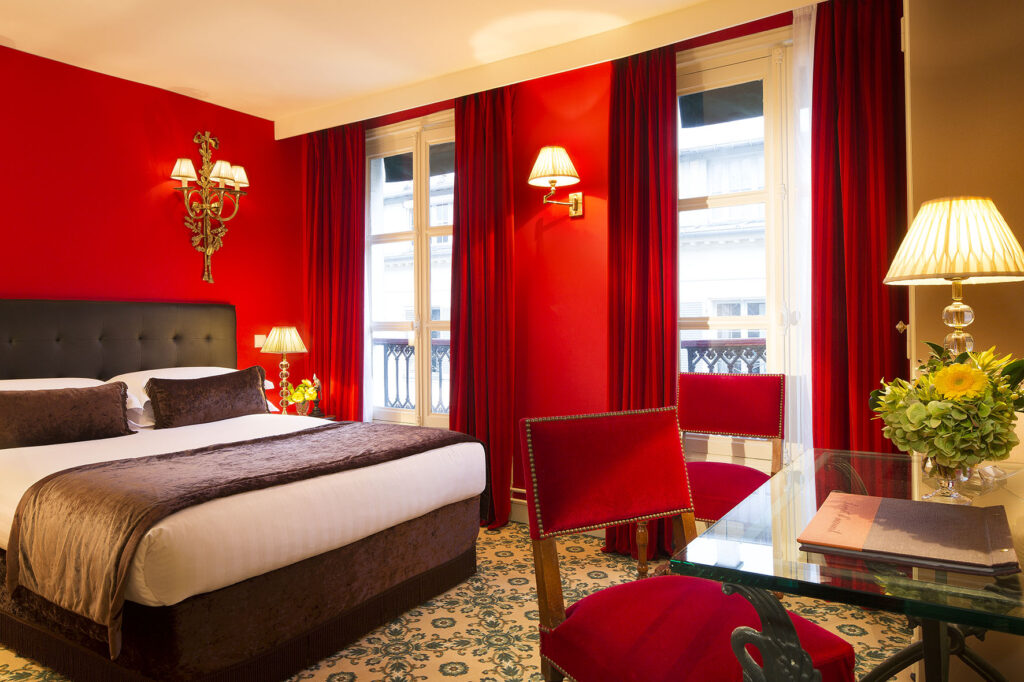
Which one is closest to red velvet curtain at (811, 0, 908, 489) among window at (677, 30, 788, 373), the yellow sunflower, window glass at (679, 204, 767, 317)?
window at (677, 30, 788, 373)

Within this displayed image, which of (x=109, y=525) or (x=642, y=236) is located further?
(x=642, y=236)

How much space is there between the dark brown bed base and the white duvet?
7 cm

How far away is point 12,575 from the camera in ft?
7.67

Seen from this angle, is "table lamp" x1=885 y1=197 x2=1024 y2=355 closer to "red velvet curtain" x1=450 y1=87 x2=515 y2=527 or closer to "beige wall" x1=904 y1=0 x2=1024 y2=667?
"beige wall" x1=904 y1=0 x2=1024 y2=667

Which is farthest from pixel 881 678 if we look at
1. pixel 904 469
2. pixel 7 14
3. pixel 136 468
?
pixel 7 14

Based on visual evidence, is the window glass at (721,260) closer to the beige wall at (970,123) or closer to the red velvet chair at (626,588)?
the beige wall at (970,123)

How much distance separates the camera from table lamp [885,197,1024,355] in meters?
1.54

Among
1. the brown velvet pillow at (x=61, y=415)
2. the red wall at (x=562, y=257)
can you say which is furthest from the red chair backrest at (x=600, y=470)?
the brown velvet pillow at (x=61, y=415)

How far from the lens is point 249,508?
220 centimetres

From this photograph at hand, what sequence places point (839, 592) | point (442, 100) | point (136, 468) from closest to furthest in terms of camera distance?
1. point (839, 592)
2. point (136, 468)
3. point (442, 100)

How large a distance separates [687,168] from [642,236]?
1.59 feet

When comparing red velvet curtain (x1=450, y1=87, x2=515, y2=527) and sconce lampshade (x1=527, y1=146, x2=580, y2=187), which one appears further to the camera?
red velvet curtain (x1=450, y1=87, x2=515, y2=527)

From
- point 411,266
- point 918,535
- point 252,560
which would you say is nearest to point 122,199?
point 411,266

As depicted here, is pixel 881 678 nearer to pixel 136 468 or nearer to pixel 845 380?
pixel 845 380
